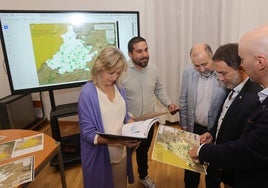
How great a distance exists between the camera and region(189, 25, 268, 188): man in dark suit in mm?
918

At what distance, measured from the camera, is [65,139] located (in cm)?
296

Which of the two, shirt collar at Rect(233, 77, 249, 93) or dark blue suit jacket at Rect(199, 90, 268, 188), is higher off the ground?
shirt collar at Rect(233, 77, 249, 93)

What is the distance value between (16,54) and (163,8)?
1969 mm

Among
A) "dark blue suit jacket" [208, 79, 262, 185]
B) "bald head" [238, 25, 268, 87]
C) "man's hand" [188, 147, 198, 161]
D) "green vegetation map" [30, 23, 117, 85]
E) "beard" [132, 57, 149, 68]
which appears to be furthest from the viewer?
"green vegetation map" [30, 23, 117, 85]

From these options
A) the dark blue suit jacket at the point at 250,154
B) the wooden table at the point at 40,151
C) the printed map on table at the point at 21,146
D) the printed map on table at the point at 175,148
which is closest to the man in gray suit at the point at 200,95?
the printed map on table at the point at 175,148

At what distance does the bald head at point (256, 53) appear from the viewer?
0.92 meters

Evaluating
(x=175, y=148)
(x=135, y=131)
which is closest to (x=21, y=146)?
(x=135, y=131)

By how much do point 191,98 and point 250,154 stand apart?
1.03m

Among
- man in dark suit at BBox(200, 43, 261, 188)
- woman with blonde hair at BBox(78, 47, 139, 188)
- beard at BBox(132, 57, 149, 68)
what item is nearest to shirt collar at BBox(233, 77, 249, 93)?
man in dark suit at BBox(200, 43, 261, 188)

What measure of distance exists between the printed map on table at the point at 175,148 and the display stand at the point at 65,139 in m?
1.35

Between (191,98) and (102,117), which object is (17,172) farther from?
(191,98)

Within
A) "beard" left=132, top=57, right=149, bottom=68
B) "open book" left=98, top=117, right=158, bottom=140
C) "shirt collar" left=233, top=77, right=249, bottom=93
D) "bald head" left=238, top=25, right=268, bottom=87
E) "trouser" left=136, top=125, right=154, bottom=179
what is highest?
"bald head" left=238, top=25, right=268, bottom=87

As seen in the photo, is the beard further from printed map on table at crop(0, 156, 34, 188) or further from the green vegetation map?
printed map on table at crop(0, 156, 34, 188)

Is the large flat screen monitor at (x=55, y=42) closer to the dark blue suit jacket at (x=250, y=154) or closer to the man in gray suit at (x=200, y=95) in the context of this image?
the man in gray suit at (x=200, y=95)
